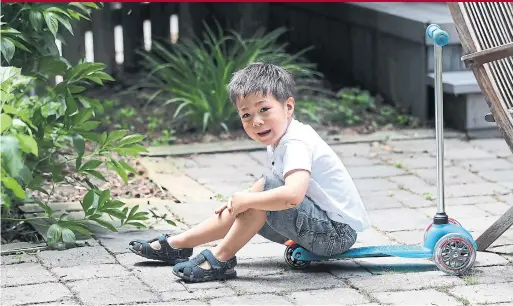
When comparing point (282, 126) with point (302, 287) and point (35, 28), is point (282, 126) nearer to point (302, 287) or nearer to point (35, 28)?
point (302, 287)

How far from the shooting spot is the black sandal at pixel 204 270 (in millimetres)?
3695

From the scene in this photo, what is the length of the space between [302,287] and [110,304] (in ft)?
2.25

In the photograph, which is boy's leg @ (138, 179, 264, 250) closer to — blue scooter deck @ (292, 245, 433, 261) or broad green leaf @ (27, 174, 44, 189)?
blue scooter deck @ (292, 245, 433, 261)

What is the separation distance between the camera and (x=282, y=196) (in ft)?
11.7

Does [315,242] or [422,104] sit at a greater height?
[422,104]

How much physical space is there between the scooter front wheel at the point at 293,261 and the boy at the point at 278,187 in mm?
70

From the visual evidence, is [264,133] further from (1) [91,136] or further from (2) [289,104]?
(1) [91,136]

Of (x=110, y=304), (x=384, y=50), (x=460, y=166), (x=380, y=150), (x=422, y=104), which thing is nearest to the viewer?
(x=110, y=304)

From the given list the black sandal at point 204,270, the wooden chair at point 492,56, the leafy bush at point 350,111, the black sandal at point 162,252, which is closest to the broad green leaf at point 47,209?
the black sandal at point 162,252

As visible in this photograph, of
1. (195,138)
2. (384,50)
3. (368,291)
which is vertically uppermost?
(384,50)

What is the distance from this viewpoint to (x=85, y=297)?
3531mm

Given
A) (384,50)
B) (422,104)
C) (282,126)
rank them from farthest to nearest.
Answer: (384,50) < (422,104) < (282,126)

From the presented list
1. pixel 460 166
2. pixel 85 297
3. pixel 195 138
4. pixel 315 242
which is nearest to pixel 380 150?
pixel 460 166

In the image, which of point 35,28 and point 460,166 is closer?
point 35,28
